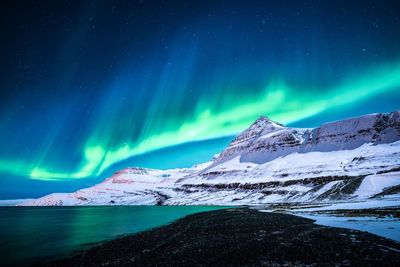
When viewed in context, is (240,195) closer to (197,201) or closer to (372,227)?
(197,201)

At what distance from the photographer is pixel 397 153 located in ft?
531

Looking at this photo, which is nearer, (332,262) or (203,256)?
(332,262)

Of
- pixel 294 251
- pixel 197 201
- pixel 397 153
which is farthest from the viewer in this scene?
pixel 197 201

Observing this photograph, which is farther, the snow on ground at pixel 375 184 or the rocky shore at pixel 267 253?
the snow on ground at pixel 375 184

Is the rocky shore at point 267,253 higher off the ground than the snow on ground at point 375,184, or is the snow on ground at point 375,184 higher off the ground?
the rocky shore at point 267,253

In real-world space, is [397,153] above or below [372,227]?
above

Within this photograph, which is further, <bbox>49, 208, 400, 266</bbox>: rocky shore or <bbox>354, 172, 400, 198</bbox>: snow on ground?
<bbox>354, 172, 400, 198</bbox>: snow on ground

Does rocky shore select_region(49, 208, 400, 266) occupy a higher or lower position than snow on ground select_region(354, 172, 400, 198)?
higher

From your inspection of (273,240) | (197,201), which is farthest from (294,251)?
(197,201)

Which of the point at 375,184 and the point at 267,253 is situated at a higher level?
the point at 267,253

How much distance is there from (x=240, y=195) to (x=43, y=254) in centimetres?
16396

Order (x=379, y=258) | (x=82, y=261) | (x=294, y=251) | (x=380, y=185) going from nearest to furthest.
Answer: (x=379, y=258), (x=294, y=251), (x=82, y=261), (x=380, y=185)

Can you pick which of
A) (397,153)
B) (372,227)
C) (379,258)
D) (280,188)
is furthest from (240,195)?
(379,258)

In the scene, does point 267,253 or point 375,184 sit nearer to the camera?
point 267,253
